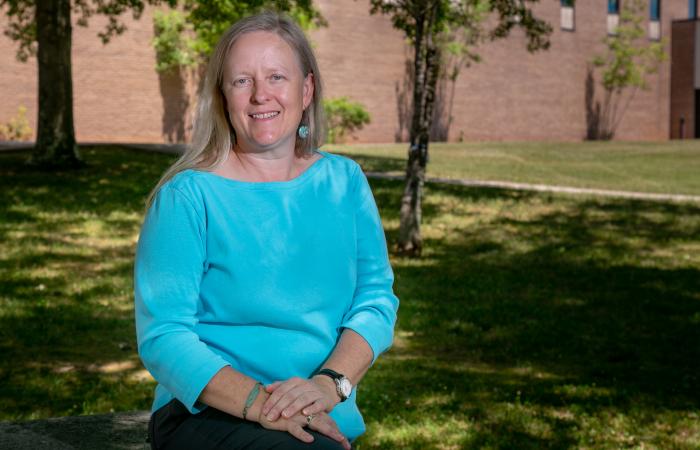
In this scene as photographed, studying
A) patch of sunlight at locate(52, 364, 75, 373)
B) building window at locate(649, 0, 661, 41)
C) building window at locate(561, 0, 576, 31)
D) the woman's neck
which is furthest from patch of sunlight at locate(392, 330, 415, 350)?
building window at locate(649, 0, 661, 41)

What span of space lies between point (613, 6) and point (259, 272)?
152 feet

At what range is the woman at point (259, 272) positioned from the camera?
2125 mm

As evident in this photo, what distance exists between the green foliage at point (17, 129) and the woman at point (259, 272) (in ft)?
86.4

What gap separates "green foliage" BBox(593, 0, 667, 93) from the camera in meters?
43.9

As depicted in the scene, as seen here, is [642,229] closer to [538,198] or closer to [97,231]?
[538,198]

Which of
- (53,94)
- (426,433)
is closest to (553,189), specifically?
(53,94)

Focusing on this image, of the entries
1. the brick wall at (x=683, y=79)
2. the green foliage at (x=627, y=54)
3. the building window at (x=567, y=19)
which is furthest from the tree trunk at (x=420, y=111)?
the brick wall at (x=683, y=79)

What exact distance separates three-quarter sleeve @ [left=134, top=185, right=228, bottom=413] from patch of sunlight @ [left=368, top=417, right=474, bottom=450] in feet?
9.53

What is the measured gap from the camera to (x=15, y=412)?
17.5 ft

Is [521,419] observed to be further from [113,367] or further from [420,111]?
[420,111]

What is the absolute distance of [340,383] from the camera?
2246 millimetres

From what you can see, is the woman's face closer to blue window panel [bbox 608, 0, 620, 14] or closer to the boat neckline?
the boat neckline

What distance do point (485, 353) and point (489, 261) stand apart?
12.9 feet

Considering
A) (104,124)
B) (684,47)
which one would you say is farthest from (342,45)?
(684,47)
